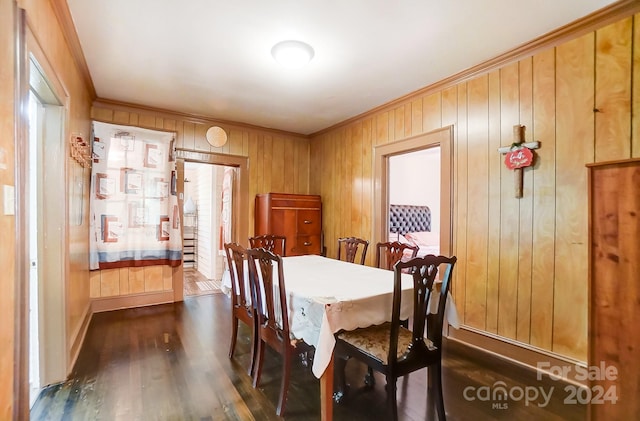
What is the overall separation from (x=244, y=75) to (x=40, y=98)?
1.60 metres

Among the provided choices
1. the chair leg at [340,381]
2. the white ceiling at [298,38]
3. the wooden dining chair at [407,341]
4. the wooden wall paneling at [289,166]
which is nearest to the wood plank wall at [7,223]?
the white ceiling at [298,38]

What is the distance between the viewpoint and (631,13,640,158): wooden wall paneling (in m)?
1.94

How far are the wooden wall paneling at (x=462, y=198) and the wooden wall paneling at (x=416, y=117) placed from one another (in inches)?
17.6

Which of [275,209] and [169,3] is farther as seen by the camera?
[275,209]

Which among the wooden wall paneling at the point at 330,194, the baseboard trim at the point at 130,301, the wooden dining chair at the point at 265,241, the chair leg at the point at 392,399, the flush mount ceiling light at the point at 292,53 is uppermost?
the flush mount ceiling light at the point at 292,53

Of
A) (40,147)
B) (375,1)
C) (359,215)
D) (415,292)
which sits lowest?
(415,292)

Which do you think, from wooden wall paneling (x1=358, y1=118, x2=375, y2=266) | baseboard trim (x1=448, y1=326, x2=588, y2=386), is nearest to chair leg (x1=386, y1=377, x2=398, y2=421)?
baseboard trim (x1=448, y1=326, x2=588, y2=386)

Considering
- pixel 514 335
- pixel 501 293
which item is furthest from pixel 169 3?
pixel 514 335

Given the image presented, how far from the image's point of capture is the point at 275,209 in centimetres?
443

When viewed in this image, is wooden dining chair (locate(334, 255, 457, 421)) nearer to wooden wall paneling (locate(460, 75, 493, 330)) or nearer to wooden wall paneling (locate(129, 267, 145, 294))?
wooden wall paneling (locate(460, 75, 493, 330))

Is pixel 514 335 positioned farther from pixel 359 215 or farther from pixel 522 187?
pixel 359 215

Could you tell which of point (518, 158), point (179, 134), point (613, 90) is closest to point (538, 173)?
point (518, 158)

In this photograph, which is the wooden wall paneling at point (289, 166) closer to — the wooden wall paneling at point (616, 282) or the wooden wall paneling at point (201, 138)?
the wooden wall paneling at point (201, 138)

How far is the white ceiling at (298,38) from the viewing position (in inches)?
79.8
